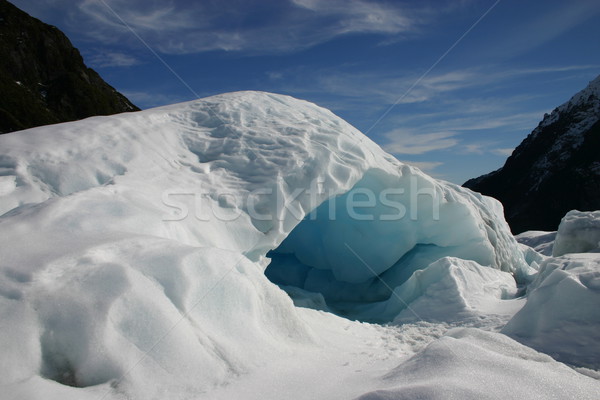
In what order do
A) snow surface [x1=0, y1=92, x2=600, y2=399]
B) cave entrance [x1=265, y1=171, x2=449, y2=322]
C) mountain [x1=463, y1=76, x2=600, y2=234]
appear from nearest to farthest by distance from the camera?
snow surface [x1=0, y1=92, x2=600, y2=399]
cave entrance [x1=265, y1=171, x2=449, y2=322]
mountain [x1=463, y1=76, x2=600, y2=234]

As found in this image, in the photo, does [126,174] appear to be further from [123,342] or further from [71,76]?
[71,76]

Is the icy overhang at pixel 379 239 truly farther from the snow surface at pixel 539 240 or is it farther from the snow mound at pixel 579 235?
the snow surface at pixel 539 240

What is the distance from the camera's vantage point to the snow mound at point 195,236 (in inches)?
82.0

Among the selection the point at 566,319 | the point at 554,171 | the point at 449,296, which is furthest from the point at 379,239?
the point at 554,171

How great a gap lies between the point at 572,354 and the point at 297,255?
469cm

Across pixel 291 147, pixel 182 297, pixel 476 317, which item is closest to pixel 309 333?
pixel 182 297

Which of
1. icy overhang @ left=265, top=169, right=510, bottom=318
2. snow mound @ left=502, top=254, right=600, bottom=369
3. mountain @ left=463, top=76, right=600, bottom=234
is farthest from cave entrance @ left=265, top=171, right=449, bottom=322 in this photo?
mountain @ left=463, top=76, right=600, bottom=234

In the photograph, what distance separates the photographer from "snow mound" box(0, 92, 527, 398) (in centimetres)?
208

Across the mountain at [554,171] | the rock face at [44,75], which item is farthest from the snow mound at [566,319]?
the rock face at [44,75]

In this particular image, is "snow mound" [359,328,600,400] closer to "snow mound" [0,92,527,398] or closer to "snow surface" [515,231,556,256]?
"snow mound" [0,92,527,398]

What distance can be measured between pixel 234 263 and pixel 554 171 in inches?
2062

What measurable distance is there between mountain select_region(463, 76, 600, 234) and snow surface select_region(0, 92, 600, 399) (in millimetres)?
40185

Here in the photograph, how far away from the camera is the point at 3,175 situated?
3.85 meters

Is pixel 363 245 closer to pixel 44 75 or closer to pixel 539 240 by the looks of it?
pixel 539 240
